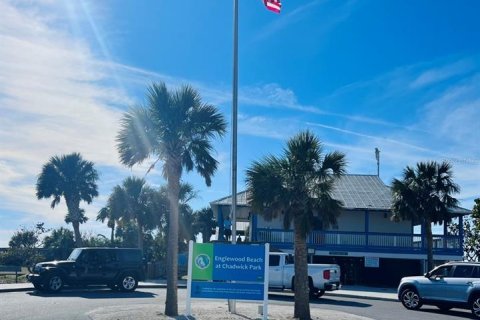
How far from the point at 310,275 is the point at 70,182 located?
76.1ft

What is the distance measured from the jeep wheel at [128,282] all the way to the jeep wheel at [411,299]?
1103 centimetres

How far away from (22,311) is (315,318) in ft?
26.4

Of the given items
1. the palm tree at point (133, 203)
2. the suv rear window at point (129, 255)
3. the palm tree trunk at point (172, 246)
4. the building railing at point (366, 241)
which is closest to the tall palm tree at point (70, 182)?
the palm tree at point (133, 203)

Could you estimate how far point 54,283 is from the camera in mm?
23734

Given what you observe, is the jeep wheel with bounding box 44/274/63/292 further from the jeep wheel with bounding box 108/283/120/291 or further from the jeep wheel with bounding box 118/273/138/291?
the jeep wheel with bounding box 118/273/138/291

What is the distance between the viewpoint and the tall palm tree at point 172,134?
17188 mm

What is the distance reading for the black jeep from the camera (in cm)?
2373

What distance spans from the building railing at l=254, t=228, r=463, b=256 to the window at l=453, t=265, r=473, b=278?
14.8 meters

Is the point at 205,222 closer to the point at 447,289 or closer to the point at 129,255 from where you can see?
the point at 129,255

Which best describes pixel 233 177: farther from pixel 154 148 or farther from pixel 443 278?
pixel 443 278

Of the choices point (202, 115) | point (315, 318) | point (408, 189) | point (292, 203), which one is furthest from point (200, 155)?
point (408, 189)

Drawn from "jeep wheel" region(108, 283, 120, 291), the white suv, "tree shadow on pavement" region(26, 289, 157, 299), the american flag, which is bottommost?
"tree shadow on pavement" region(26, 289, 157, 299)

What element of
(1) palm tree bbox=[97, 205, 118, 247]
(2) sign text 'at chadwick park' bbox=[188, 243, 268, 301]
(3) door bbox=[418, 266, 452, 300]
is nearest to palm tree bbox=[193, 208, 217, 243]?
(1) palm tree bbox=[97, 205, 118, 247]

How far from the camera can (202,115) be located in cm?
1759
